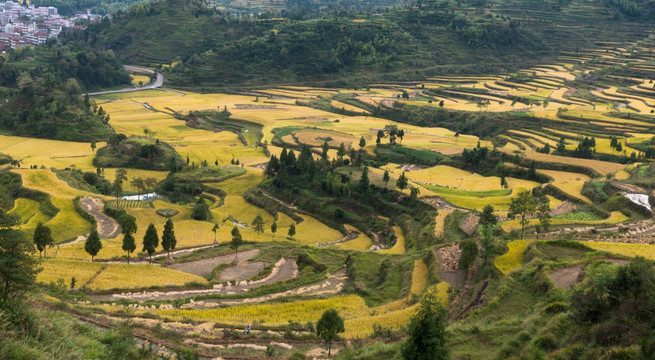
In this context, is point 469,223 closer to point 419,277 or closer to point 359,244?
point 359,244

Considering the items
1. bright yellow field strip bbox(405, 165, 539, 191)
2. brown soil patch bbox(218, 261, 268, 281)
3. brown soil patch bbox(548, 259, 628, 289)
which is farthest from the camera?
bright yellow field strip bbox(405, 165, 539, 191)

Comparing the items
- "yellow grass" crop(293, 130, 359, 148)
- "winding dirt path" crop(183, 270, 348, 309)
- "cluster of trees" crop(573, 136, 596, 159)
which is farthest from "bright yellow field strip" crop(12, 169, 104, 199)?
"cluster of trees" crop(573, 136, 596, 159)

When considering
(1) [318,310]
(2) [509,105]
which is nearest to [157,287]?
(1) [318,310]

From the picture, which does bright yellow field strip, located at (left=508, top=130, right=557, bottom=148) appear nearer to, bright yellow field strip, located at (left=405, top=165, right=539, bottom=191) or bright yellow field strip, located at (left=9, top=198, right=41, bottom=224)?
bright yellow field strip, located at (left=405, top=165, right=539, bottom=191)

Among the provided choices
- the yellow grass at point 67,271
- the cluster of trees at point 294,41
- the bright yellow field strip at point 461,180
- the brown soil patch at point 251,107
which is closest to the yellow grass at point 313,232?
the bright yellow field strip at point 461,180

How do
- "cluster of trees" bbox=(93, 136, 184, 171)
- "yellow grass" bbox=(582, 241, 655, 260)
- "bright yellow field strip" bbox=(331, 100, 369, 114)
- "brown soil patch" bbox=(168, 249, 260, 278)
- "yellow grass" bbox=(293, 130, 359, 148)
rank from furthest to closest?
"bright yellow field strip" bbox=(331, 100, 369, 114)
"yellow grass" bbox=(293, 130, 359, 148)
"cluster of trees" bbox=(93, 136, 184, 171)
"brown soil patch" bbox=(168, 249, 260, 278)
"yellow grass" bbox=(582, 241, 655, 260)

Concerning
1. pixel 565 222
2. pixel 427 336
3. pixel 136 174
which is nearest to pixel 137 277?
pixel 427 336
